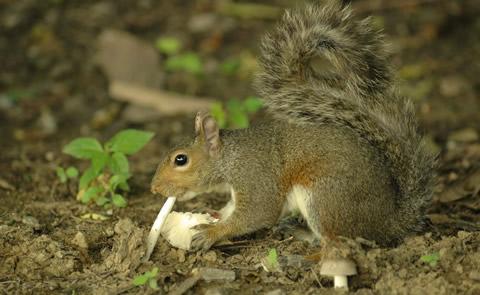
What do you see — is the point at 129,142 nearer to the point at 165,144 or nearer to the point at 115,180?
the point at 115,180

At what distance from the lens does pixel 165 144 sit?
17.2ft

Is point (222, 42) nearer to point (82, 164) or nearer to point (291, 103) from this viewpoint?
point (82, 164)

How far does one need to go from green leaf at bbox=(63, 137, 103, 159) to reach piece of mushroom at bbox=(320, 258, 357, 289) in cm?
145

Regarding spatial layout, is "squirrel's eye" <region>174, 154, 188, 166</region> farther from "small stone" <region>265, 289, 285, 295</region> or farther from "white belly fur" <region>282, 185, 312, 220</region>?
"small stone" <region>265, 289, 285, 295</region>

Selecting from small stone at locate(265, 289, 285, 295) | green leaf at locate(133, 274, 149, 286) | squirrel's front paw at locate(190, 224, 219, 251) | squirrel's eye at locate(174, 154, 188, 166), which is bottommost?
small stone at locate(265, 289, 285, 295)

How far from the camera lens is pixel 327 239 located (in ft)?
10.9

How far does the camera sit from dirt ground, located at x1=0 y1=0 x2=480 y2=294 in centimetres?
313

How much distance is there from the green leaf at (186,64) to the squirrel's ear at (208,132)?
2.60m

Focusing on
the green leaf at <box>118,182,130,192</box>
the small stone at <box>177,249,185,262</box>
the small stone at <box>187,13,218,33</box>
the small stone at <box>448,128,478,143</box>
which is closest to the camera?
the small stone at <box>177,249,185,262</box>

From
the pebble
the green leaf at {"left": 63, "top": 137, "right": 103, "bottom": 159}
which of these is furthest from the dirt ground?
the green leaf at {"left": 63, "top": 137, "right": 103, "bottom": 159}

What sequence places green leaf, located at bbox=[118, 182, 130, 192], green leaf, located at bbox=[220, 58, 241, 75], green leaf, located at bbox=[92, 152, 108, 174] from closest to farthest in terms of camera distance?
green leaf, located at bbox=[92, 152, 108, 174] → green leaf, located at bbox=[118, 182, 130, 192] → green leaf, located at bbox=[220, 58, 241, 75]

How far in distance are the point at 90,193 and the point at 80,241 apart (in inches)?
17.8

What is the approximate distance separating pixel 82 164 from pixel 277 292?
86.5 inches

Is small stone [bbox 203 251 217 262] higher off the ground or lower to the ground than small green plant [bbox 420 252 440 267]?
higher
